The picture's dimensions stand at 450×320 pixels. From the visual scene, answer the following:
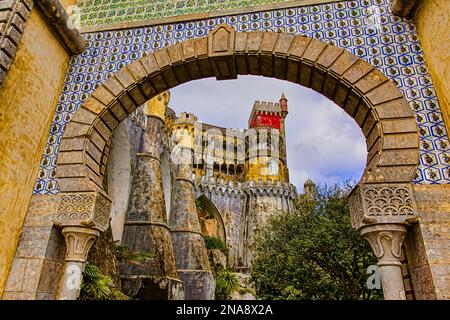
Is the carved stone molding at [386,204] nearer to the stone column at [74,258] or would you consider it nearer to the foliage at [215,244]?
the stone column at [74,258]

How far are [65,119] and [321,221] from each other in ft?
37.7

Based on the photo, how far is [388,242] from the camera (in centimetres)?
398

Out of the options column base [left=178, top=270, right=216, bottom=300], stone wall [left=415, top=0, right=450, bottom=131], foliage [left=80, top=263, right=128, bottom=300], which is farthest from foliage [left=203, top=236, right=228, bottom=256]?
stone wall [left=415, top=0, right=450, bottom=131]

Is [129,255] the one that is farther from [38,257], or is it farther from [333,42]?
[333,42]

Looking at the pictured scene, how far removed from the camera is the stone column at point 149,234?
13.4 metres

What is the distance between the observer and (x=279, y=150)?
4112cm

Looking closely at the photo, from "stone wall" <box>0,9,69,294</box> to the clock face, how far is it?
34569 mm

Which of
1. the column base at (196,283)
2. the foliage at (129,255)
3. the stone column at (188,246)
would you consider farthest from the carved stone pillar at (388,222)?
the column base at (196,283)

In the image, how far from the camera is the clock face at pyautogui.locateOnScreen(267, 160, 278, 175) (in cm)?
3922

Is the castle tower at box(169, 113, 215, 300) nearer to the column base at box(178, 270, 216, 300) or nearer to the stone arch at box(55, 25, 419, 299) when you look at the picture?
the column base at box(178, 270, 216, 300)

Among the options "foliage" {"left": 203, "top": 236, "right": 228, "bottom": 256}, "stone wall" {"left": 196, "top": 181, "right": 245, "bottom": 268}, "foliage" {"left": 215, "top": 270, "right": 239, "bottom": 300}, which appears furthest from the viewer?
"stone wall" {"left": 196, "top": 181, "right": 245, "bottom": 268}

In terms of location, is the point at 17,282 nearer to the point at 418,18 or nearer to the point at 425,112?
the point at 425,112

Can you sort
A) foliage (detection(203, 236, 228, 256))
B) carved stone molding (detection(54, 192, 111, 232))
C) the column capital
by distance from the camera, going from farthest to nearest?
1. foliage (detection(203, 236, 228, 256))
2. carved stone molding (detection(54, 192, 111, 232))
3. the column capital
